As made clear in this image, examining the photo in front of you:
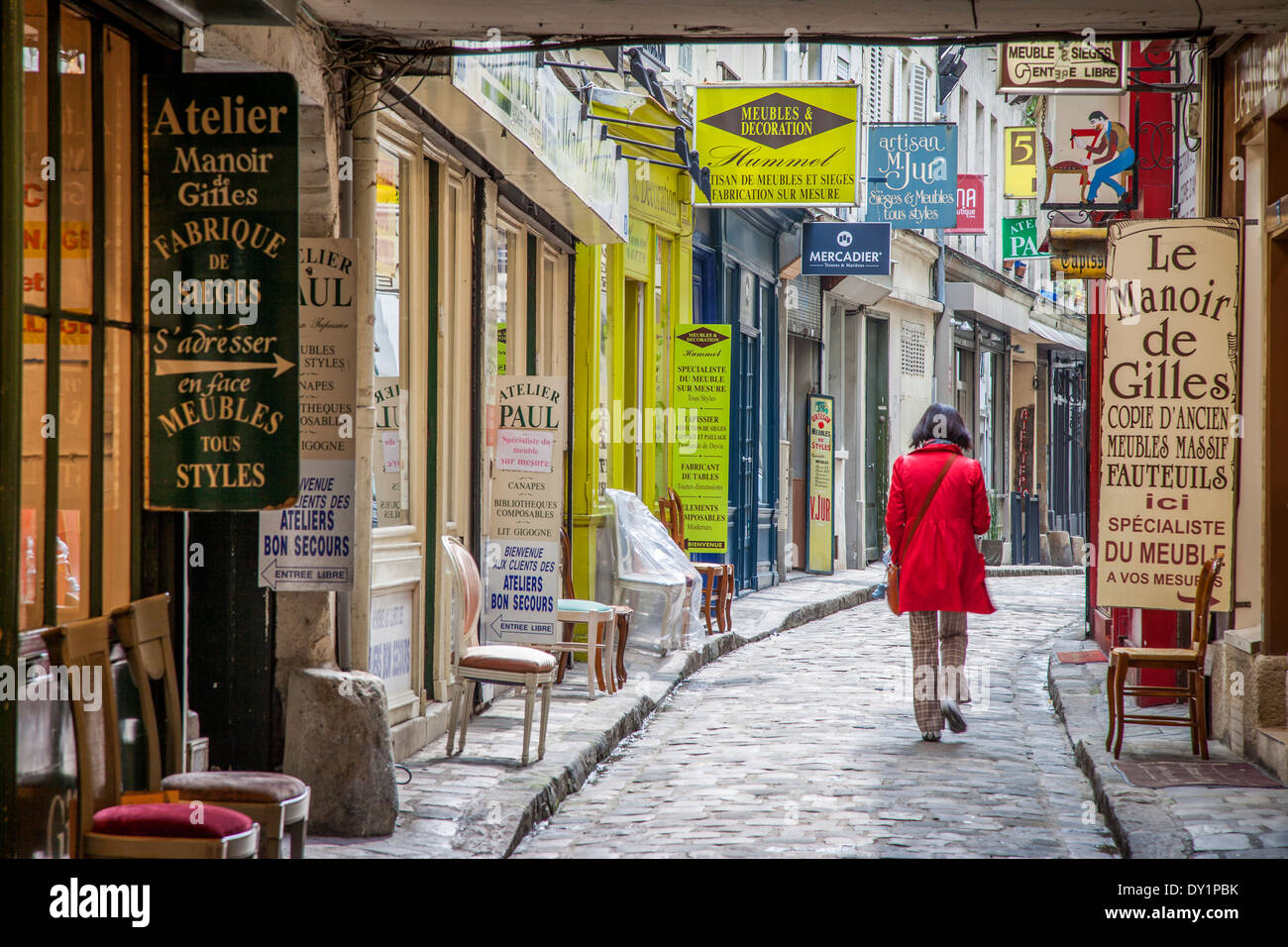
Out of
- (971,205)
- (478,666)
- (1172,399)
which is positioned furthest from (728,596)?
(971,205)

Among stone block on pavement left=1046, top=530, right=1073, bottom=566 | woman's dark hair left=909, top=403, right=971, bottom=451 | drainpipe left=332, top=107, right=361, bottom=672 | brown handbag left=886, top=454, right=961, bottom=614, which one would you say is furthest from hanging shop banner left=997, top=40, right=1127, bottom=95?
stone block on pavement left=1046, top=530, right=1073, bottom=566

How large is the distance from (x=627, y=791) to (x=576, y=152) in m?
4.73

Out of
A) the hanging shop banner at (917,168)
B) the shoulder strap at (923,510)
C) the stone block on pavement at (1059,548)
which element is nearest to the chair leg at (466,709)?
the shoulder strap at (923,510)

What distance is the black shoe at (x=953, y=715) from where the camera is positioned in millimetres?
8703

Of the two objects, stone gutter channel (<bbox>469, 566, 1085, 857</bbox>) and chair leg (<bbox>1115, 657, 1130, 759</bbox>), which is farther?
chair leg (<bbox>1115, 657, 1130, 759</bbox>)

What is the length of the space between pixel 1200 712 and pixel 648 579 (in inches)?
190

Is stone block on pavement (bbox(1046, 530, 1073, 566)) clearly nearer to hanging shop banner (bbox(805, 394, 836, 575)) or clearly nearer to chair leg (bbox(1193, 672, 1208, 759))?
hanging shop banner (bbox(805, 394, 836, 575))

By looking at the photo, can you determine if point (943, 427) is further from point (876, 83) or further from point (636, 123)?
point (876, 83)

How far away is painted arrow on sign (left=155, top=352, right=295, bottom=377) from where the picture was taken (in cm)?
518

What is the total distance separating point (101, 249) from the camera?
4.98 metres

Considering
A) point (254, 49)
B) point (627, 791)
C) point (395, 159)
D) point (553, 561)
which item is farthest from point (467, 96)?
point (627, 791)

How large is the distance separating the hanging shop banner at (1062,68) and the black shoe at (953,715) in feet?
13.7

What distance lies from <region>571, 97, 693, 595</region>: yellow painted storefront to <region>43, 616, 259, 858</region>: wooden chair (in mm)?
7358
